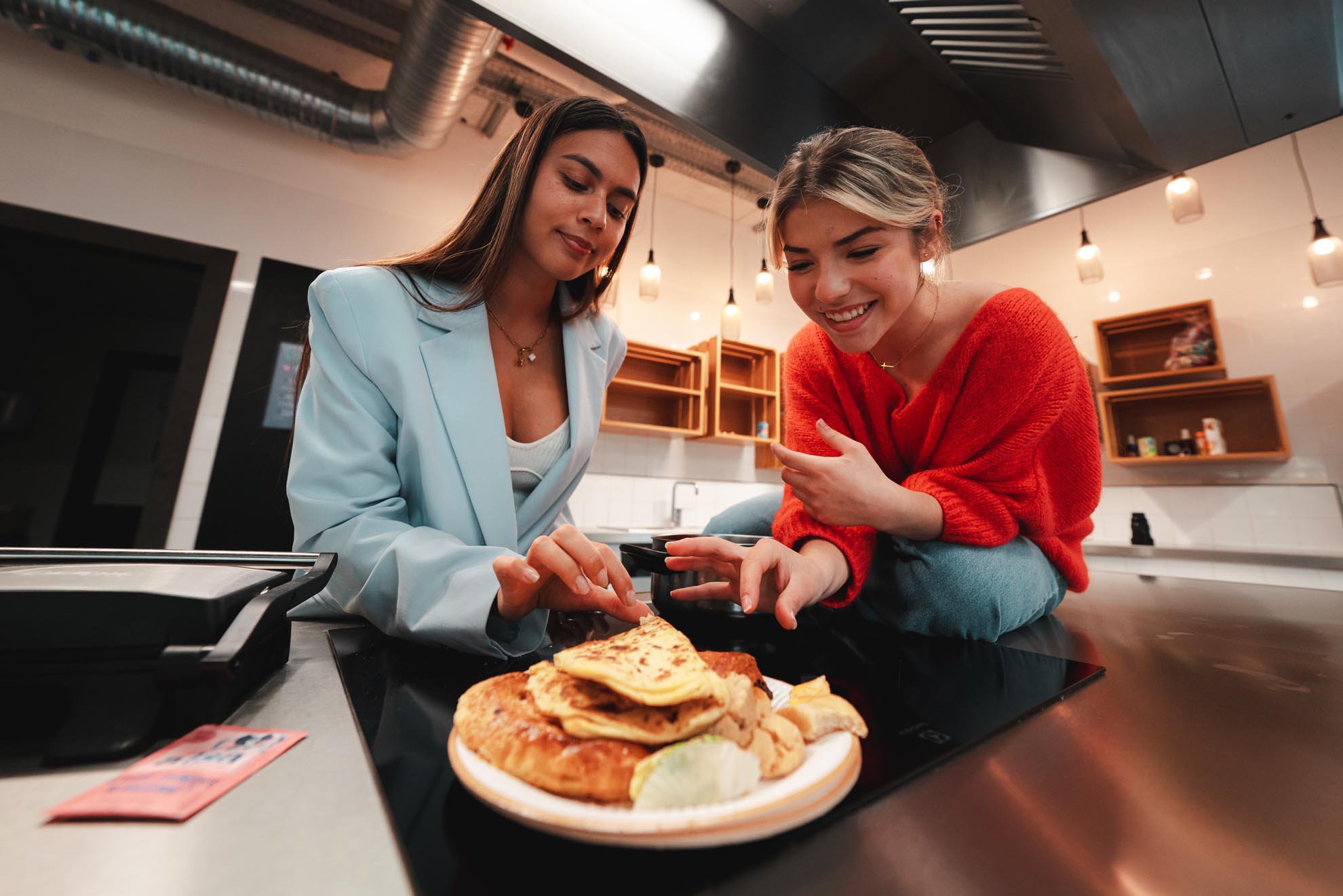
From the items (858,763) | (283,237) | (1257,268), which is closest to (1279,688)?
(858,763)

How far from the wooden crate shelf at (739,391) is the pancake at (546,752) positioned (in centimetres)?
309

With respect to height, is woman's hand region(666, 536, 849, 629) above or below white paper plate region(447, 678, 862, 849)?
above

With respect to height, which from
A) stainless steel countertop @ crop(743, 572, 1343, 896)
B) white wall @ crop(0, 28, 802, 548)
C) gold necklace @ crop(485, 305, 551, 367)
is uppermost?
white wall @ crop(0, 28, 802, 548)

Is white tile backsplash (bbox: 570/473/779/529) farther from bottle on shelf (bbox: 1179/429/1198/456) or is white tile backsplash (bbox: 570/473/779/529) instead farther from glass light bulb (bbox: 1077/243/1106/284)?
bottle on shelf (bbox: 1179/429/1198/456)

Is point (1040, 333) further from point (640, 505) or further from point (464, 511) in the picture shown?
point (640, 505)

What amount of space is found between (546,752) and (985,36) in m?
1.31

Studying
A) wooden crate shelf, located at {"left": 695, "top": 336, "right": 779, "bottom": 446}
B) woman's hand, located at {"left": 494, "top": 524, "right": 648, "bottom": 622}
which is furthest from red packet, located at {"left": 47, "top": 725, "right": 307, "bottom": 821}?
wooden crate shelf, located at {"left": 695, "top": 336, "right": 779, "bottom": 446}

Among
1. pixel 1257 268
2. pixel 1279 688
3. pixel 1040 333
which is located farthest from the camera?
pixel 1257 268

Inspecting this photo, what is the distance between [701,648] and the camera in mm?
646

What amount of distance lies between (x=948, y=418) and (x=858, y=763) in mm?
911

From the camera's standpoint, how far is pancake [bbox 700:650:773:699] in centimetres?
39

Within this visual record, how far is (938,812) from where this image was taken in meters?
0.29

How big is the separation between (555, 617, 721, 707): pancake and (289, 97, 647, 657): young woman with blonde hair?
6.8 inches

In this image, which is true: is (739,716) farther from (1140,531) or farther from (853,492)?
(1140,531)
